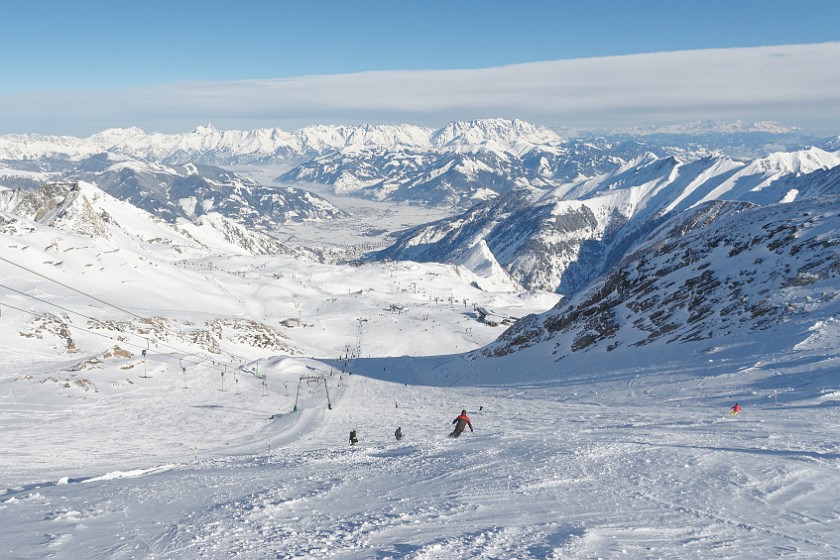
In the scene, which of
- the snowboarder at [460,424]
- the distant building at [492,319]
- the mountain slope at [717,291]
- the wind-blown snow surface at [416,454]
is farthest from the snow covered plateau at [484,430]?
the distant building at [492,319]

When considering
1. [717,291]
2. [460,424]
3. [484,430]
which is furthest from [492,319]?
[460,424]

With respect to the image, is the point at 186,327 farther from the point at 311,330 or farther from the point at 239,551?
the point at 239,551

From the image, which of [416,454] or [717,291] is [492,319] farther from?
[416,454]

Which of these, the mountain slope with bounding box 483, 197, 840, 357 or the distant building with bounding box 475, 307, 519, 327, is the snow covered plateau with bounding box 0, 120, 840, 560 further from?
the distant building with bounding box 475, 307, 519, 327

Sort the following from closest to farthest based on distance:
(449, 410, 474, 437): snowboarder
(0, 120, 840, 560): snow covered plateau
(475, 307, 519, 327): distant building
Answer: (0, 120, 840, 560): snow covered plateau, (449, 410, 474, 437): snowboarder, (475, 307, 519, 327): distant building

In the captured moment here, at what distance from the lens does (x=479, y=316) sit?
167m

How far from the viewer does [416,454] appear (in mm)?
21359

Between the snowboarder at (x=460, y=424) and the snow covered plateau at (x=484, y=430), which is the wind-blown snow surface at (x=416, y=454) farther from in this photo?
the snowboarder at (x=460, y=424)

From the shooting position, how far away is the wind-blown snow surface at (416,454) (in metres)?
11.9

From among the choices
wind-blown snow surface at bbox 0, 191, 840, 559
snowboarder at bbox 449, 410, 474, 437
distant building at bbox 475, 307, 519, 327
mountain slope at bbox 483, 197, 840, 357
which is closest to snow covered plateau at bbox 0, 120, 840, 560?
wind-blown snow surface at bbox 0, 191, 840, 559

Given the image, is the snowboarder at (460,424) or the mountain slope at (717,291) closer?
the snowboarder at (460,424)

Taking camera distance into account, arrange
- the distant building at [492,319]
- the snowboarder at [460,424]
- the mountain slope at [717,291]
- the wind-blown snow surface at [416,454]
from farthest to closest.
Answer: the distant building at [492,319]
the mountain slope at [717,291]
the snowboarder at [460,424]
the wind-blown snow surface at [416,454]

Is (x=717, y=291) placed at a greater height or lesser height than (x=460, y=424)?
greater

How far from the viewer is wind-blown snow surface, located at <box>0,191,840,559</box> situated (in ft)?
39.1
